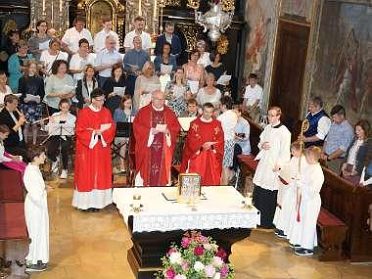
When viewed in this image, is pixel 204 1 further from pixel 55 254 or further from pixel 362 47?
pixel 55 254

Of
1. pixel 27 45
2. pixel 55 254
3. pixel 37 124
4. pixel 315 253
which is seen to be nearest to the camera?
Result: pixel 55 254

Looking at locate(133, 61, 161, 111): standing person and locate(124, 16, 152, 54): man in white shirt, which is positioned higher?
locate(124, 16, 152, 54): man in white shirt

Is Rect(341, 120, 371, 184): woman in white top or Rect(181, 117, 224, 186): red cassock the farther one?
Rect(181, 117, 224, 186): red cassock

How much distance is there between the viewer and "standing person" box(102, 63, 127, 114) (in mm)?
14672

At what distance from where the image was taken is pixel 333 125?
13.1 meters

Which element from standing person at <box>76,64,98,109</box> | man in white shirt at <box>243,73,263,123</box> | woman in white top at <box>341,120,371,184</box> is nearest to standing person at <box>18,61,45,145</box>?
standing person at <box>76,64,98,109</box>

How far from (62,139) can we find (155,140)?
2.37 m

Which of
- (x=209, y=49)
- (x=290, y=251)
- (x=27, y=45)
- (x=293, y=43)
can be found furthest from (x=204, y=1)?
(x=290, y=251)

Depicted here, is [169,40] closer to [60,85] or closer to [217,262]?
[60,85]

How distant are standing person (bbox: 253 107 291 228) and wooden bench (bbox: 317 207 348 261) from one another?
3.93 feet

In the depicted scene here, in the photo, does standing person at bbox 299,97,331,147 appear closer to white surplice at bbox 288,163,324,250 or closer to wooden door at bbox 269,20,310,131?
wooden door at bbox 269,20,310,131

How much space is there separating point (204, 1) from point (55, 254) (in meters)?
11.6

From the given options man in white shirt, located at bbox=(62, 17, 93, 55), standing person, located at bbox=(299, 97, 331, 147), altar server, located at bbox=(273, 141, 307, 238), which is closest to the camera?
altar server, located at bbox=(273, 141, 307, 238)

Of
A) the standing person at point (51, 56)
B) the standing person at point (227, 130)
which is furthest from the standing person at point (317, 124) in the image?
the standing person at point (51, 56)
